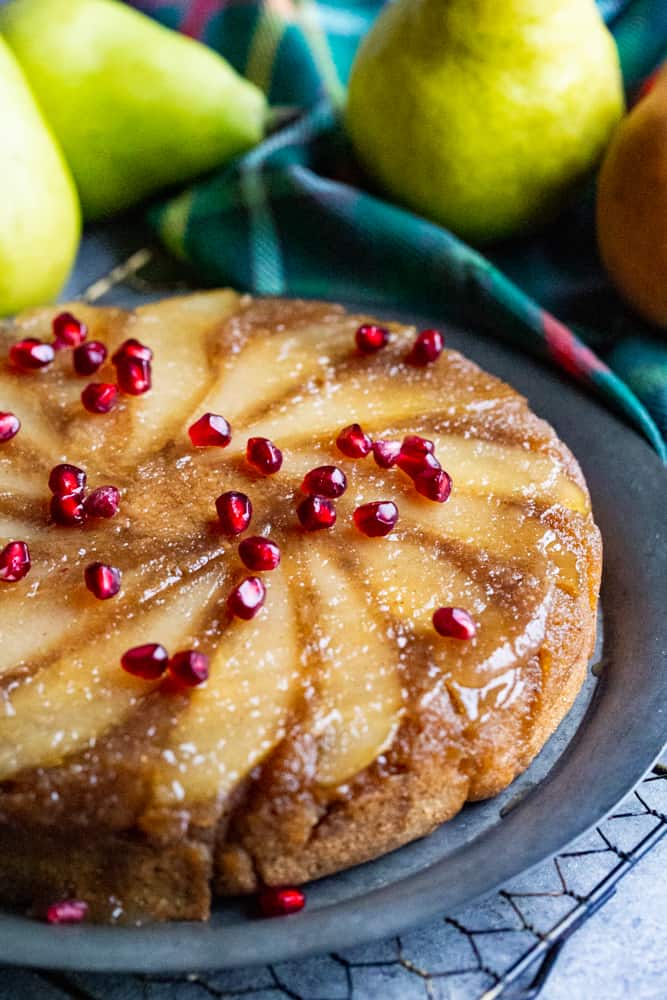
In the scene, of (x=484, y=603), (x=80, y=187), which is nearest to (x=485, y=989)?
(x=484, y=603)

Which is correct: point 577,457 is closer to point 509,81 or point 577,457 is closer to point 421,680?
point 421,680

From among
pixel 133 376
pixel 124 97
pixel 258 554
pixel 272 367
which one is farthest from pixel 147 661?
pixel 124 97

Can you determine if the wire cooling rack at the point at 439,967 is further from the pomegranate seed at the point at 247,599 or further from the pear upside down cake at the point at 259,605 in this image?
the pomegranate seed at the point at 247,599

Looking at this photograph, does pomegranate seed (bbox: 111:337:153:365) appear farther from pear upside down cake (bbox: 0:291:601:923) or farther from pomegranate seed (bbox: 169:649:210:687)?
pomegranate seed (bbox: 169:649:210:687)

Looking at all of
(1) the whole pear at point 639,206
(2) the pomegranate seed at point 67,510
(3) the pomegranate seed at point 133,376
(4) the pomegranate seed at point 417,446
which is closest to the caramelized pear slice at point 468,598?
(4) the pomegranate seed at point 417,446

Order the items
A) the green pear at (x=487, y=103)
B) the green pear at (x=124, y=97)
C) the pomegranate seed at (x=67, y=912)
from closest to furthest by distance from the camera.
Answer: the pomegranate seed at (x=67, y=912) → the green pear at (x=487, y=103) → the green pear at (x=124, y=97)
